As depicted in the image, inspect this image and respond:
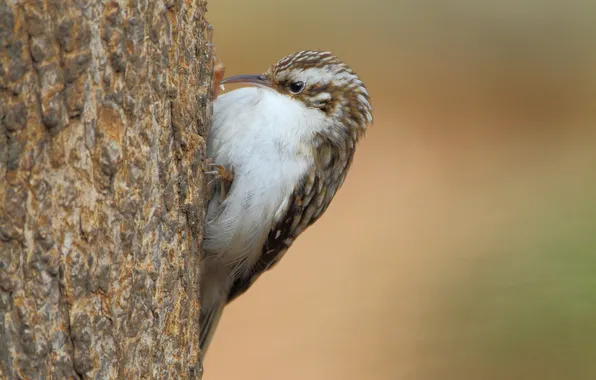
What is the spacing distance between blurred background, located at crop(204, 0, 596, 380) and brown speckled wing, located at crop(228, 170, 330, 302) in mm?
1476

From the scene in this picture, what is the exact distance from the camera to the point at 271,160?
2627 mm

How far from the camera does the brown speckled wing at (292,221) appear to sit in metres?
2.76

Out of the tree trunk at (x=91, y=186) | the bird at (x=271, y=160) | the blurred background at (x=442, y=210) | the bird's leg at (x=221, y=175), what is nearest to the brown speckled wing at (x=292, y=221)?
the bird at (x=271, y=160)

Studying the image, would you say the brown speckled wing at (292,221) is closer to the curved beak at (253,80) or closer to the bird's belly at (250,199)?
the bird's belly at (250,199)

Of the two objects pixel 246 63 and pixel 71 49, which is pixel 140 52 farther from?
pixel 246 63

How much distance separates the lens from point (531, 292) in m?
4.13

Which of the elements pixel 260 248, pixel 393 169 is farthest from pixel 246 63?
pixel 260 248

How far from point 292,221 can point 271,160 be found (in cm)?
30

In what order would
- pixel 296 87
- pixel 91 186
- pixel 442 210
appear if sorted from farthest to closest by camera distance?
1. pixel 442 210
2. pixel 296 87
3. pixel 91 186

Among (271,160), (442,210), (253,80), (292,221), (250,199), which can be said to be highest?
(253,80)

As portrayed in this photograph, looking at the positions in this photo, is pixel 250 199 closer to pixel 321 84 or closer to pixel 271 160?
pixel 271 160

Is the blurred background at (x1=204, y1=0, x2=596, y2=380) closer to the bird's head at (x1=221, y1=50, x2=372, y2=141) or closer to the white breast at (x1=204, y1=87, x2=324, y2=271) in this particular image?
the bird's head at (x1=221, y1=50, x2=372, y2=141)

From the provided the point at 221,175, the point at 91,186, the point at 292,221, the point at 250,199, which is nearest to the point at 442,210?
the point at 292,221

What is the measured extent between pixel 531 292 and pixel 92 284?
2.74 metres
